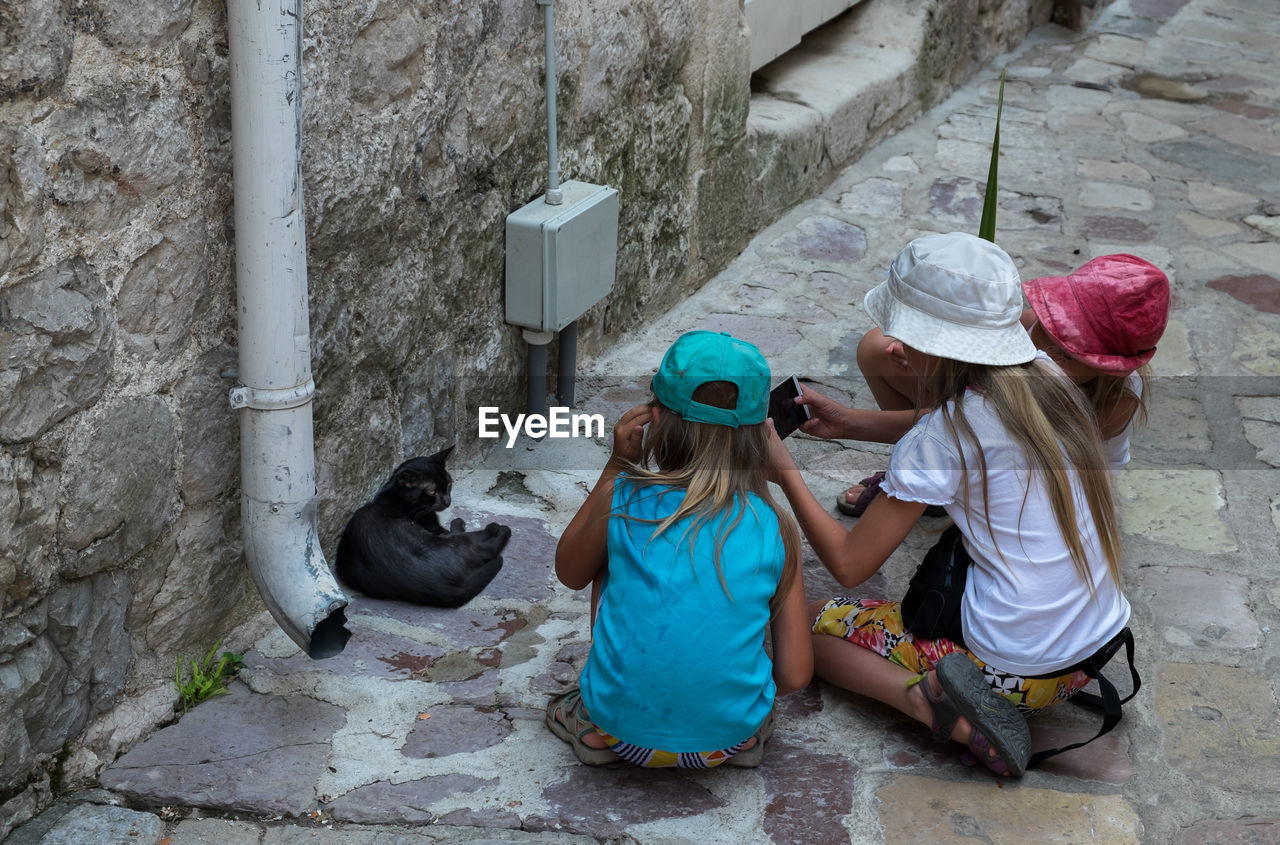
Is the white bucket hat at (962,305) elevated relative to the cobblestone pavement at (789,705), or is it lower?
elevated

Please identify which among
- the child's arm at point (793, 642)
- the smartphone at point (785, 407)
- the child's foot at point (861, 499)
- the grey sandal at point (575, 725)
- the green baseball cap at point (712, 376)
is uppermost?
the green baseball cap at point (712, 376)

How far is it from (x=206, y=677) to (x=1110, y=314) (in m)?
1.79

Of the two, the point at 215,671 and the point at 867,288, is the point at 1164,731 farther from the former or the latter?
the point at 867,288

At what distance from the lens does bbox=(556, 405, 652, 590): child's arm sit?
6.98 ft

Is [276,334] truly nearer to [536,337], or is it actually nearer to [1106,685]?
[536,337]

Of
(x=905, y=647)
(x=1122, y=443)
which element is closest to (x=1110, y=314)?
(x=1122, y=443)

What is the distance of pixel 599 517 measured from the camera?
214 centimetres

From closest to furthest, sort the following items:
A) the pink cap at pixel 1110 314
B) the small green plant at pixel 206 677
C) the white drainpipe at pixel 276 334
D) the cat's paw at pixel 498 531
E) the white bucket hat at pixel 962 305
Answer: the white drainpipe at pixel 276 334 → the white bucket hat at pixel 962 305 → the small green plant at pixel 206 677 → the pink cap at pixel 1110 314 → the cat's paw at pixel 498 531

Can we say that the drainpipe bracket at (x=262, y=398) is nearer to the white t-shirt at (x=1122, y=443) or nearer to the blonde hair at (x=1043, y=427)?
the blonde hair at (x=1043, y=427)

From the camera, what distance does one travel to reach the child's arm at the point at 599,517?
2.13m

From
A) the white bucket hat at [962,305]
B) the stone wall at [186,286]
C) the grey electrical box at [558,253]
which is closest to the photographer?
the stone wall at [186,286]

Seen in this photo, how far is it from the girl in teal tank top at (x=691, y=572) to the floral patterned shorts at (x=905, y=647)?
0.95 ft

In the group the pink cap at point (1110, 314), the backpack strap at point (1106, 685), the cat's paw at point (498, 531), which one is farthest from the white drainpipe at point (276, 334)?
the pink cap at point (1110, 314)

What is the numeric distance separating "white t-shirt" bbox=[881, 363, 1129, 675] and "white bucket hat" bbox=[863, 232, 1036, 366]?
94 mm
